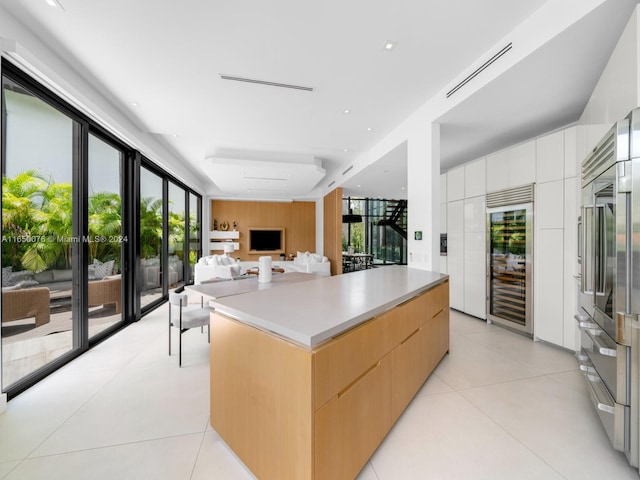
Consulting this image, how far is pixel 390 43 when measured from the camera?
8.27ft

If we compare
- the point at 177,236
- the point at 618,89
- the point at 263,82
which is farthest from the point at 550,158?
the point at 177,236

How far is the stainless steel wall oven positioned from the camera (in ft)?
4.91

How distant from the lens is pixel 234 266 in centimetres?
529

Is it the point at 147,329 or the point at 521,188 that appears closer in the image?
the point at 521,188

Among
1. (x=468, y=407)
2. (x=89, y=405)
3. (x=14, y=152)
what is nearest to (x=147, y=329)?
(x=89, y=405)

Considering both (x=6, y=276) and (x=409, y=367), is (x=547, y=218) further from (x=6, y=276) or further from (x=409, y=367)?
(x=6, y=276)

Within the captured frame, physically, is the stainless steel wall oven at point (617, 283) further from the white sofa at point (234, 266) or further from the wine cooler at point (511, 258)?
the white sofa at point (234, 266)

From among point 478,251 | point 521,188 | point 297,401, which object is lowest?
point 297,401

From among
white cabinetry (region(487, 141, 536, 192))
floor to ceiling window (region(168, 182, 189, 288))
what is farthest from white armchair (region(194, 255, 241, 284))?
white cabinetry (region(487, 141, 536, 192))

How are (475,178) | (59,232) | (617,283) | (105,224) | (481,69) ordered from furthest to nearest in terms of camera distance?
1. (475,178)
2. (105,224)
3. (59,232)
4. (481,69)
5. (617,283)

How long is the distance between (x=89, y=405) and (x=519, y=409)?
351 cm

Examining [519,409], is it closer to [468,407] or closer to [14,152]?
[468,407]

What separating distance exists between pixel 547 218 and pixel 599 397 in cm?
241

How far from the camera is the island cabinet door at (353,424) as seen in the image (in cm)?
119
